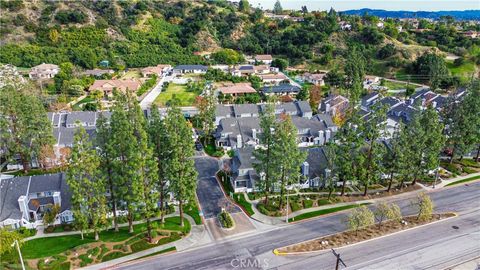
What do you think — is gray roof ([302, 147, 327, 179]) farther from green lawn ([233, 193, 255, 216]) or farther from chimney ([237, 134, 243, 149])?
chimney ([237, 134, 243, 149])

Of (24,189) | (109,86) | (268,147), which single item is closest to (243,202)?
(268,147)

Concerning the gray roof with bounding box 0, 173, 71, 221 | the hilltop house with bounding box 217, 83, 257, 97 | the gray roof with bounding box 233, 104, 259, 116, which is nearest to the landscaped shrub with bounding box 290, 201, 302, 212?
the gray roof with bounding box 0, 173, 71, 221

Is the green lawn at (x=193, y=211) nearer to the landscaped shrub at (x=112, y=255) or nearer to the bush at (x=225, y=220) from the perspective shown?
the bush at (x=225, y=220)

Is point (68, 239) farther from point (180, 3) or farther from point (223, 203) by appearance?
point (180, 3)

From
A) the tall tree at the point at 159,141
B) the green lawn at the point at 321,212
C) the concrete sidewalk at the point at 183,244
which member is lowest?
the concrete sidewalk at the point at 183,244

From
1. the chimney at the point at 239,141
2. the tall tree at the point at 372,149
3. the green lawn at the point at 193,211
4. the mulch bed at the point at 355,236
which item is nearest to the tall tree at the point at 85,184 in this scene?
the green lawn at the point at 193,211

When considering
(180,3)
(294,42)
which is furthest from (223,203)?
(180,3)

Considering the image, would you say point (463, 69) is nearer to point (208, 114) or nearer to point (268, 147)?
point (208, 114)

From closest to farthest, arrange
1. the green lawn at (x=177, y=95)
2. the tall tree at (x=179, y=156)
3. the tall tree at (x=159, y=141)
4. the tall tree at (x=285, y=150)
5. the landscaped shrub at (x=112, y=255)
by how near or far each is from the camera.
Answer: the landscaped shrub at (x=112, y=255) → the tall tree at (x=179, y=156) → the tall tree at (x=159, y=141) → the tall tree at (x=285, y=150) → the green lawn at (x=177, y=95)

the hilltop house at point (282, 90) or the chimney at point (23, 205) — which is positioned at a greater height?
the hilltop house at point (282, 90)
